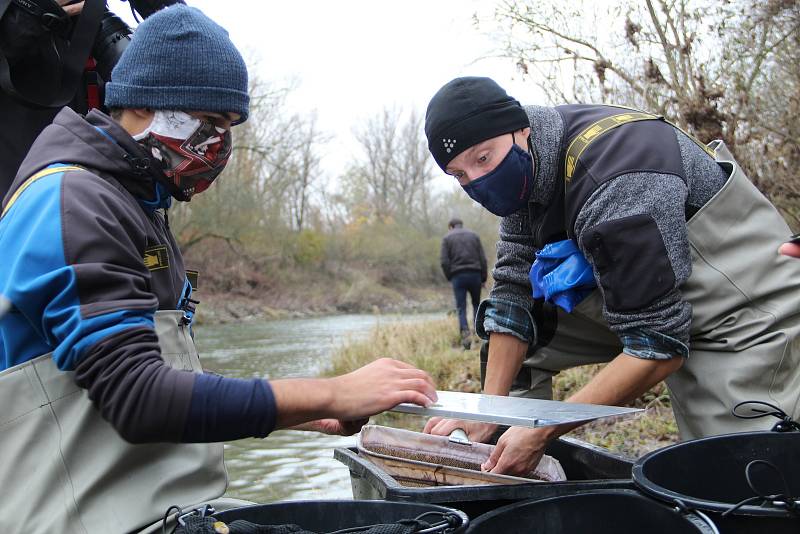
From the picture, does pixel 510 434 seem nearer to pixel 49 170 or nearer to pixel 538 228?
pixel 538 228

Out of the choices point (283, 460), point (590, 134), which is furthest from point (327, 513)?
point (283, 460)

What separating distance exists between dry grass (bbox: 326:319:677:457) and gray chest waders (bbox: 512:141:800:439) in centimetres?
230

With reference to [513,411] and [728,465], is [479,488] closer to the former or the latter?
[513,411]

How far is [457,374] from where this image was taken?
28.7 feet

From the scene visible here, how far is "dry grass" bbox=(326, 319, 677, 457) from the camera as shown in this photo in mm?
5215

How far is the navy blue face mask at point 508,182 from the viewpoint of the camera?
2.66m

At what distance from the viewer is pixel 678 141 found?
260 cm

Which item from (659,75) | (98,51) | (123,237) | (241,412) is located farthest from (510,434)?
(659,75)

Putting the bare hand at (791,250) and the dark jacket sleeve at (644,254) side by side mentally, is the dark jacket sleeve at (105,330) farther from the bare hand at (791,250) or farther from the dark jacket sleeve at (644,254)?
the bare hand at (791,250)

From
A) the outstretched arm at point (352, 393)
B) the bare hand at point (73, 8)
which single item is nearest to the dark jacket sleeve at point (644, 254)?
the outstretched arm at point (352, 393)

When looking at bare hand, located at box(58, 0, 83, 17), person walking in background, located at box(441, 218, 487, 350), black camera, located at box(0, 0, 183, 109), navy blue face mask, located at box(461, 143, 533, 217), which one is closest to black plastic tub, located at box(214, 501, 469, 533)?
navy blue face mask, located at box(461, 143, 533, 217)

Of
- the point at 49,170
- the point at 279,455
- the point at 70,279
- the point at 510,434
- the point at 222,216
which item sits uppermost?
the point at 49,170

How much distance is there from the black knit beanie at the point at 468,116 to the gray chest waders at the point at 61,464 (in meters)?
1.47

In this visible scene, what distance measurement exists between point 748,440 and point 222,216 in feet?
98.9
